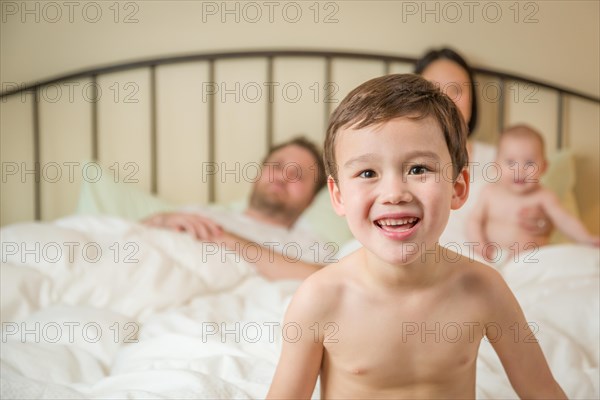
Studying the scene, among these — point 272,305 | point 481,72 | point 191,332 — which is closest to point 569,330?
point 272,305

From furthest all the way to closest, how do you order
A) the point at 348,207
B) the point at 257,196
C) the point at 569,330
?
the point at 257,196, the point at 569,330, the point at 348,207

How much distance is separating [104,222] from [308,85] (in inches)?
36.8

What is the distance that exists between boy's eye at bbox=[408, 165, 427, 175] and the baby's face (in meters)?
1.27

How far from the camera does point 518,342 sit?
785mm

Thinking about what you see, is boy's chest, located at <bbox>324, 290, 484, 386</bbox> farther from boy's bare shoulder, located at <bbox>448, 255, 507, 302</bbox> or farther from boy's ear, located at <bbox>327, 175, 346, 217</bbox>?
boy's ear, located at <bbox>327, 175, 346, 217</bbox>

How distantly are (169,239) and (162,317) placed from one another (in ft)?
1.01

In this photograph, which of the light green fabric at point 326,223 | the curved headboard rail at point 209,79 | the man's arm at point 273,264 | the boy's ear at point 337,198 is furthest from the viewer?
the curved headboard rail at point 209,79

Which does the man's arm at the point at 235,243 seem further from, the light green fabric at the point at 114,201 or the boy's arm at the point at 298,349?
the boy's arm at the point at 298,349

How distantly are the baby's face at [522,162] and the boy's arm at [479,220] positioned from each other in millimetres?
82

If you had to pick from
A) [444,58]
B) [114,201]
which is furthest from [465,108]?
[114,201]

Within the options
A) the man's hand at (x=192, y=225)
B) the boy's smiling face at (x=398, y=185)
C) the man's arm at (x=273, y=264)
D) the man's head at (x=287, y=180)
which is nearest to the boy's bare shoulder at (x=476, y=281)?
the boy's smiling face at (x=398, y=185)

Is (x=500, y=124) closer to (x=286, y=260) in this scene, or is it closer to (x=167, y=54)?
(x=286, y=260)

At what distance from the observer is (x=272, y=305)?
49.1 inches

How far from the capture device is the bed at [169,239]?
961 mm
